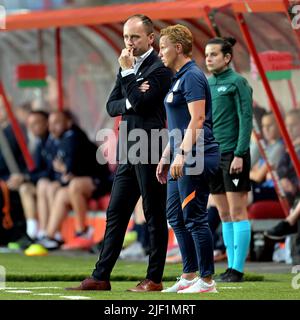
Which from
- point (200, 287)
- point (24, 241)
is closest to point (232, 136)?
point (200, 287)

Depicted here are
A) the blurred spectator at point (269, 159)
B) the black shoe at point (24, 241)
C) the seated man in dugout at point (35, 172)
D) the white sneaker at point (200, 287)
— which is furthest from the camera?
the seated man in dugout at point (35, 172)

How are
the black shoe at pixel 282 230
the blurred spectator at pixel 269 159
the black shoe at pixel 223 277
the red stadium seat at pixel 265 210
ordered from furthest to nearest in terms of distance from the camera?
1. the red stadium seat at pixel 265 210
2. the blurred spectator at pixel 269 159
3. the black shoe at pixel 282 230
4. the black shoe at pixel 223 277

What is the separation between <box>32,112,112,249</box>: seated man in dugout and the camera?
17234 millimetres

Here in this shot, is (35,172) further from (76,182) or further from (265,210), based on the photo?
(265,210)

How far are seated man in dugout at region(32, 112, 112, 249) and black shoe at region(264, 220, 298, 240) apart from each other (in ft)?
11.0

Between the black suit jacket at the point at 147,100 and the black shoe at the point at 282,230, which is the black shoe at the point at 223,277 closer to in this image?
the black suit jacket at the point at 147,100

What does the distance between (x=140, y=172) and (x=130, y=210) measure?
32cm

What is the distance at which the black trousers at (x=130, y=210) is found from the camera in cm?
1031

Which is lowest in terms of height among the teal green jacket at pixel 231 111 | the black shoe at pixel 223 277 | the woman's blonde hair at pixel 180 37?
the black shoe at pixel 223 277

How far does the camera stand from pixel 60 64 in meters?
19.2

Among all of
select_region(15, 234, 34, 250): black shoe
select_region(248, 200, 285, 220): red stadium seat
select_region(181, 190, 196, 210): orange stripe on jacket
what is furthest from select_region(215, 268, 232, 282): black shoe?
select_region(15, 234, 34, 250): black shoe

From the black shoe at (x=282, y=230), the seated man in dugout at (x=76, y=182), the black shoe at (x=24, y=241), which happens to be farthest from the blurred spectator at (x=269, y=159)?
the black shoe at (x=24, y=241)

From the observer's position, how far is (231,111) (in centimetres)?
1177
